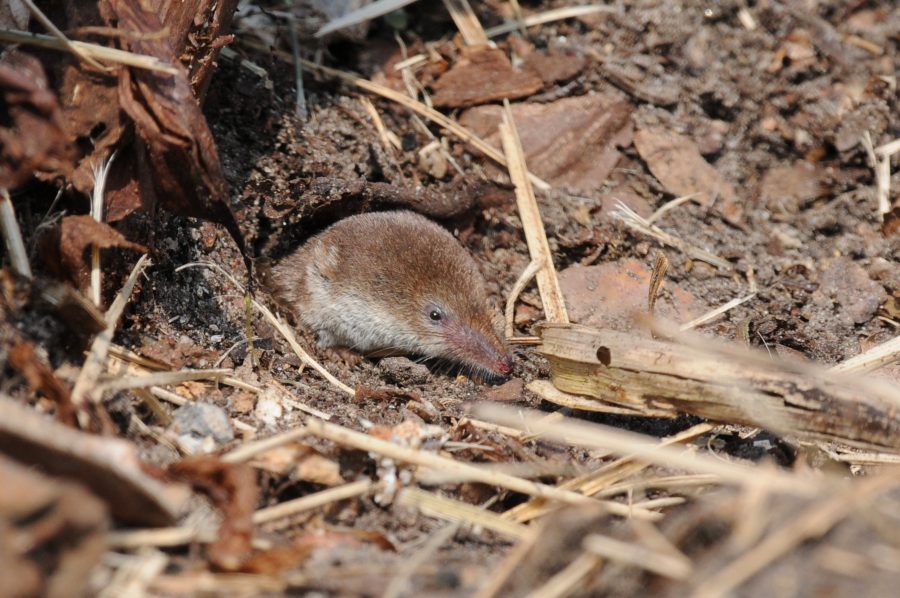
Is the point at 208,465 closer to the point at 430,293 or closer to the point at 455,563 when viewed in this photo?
the point at 455,563

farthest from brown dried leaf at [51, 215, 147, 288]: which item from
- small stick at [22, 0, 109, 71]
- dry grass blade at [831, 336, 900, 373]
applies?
dry grass blade at [831, 336, 900, 373]

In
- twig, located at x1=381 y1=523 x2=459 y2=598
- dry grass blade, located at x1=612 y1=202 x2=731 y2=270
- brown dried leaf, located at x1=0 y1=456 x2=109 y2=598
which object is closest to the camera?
brown dried leaf, located at x1=0 y1=456 x2=109 y2=598

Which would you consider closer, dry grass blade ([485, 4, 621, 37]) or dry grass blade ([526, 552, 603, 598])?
dry grass blade ([526, 552, 603, 598])

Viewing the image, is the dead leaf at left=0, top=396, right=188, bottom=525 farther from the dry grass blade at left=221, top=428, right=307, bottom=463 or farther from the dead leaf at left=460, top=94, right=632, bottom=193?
the dead leaf at left=460, top=94, right=632, bottom=193

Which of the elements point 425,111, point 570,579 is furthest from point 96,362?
point 425,111

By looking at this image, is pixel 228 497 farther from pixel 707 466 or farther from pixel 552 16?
pixel 552 16

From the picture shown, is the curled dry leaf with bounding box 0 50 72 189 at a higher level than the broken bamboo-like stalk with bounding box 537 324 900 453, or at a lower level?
higher

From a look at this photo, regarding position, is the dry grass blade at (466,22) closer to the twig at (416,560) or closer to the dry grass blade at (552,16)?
the dry grass blade at (552,16)

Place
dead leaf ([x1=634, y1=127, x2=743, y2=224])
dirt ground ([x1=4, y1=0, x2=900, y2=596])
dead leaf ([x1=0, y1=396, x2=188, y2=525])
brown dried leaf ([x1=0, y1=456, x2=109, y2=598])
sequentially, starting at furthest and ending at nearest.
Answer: dead leaf ([x1=634, y1=127, x2=743, y2=224]) < dirt ground ([x1=4, y1=0, x2=900, y2=596]) < dead leaf ([x1=0, y1=396, x2=188, y2=525]) < brown dried leaf ([x1=0, y1=456, x2=109, y2=598])
